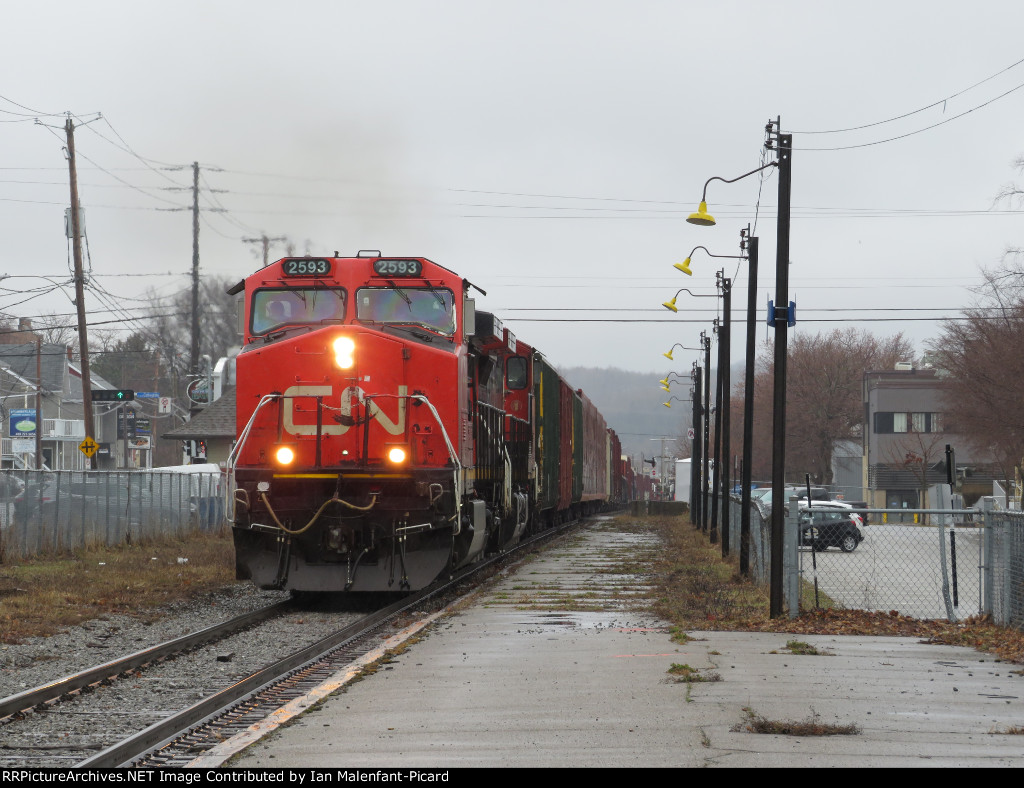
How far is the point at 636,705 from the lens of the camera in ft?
26.0

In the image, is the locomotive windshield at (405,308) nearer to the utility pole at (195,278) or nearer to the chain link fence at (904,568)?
the chain link fence at (904,568)

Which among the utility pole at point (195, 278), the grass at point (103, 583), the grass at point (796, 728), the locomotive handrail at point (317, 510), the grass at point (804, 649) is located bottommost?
the grass at point (103, 583)

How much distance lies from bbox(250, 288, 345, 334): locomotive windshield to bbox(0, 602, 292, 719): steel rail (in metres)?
3.69

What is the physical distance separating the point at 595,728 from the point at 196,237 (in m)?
Answer: 44.0

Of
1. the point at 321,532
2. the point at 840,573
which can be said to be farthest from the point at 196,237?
the point at 321,532

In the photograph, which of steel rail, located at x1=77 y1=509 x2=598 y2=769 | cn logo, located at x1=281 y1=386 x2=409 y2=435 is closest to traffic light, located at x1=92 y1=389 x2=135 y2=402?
steel rail, located at x1=77 y1=509 x2=598 y2=769

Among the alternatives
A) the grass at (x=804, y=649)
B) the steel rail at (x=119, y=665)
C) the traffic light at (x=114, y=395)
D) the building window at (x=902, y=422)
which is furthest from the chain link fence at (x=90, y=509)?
the building window at (x=902, y=422)

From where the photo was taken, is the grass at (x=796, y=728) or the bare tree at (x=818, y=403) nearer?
the grass at (x=796, y=728)

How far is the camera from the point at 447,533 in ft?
48.2

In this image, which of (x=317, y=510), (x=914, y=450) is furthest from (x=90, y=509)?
(x=914, y=450)

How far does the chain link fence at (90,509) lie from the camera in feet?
75.0

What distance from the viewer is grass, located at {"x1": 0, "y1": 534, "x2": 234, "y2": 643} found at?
13953mm

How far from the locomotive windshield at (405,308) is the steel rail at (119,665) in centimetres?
399

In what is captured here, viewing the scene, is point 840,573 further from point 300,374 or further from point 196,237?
→ point 196,237
